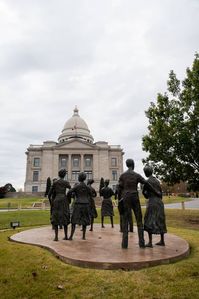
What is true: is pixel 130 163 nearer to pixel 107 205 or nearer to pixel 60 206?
pixel 60 206

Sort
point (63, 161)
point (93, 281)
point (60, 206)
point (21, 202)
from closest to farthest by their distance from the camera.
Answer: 1. point (93, 281)
2. point (60, 206)
3. point (21, 202)
4. point (63, 161)

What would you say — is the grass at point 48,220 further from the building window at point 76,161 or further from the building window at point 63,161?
the building window at point 76,161

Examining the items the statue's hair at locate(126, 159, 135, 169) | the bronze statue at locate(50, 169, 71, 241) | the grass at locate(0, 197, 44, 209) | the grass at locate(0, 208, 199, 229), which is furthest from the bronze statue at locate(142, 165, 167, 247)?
the grass at locate(0, 197, 44, 209)

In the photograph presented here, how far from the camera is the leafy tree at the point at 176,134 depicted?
17000mm

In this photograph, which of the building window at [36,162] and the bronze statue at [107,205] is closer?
the bronze statue at [107,205]

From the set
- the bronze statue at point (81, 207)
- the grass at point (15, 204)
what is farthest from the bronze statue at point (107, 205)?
the grass at point (15, 204)

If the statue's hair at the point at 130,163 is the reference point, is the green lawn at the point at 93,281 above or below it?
below

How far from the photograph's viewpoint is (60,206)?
8992mm

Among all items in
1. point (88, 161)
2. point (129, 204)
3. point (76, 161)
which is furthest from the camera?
point (88, 161)

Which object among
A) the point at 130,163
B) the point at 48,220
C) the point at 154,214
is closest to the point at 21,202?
the point at 48,220

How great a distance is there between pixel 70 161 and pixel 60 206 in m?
72.1

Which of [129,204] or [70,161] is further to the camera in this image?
[70,161]

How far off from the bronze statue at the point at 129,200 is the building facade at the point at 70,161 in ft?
235

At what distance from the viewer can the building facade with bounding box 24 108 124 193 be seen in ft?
262
